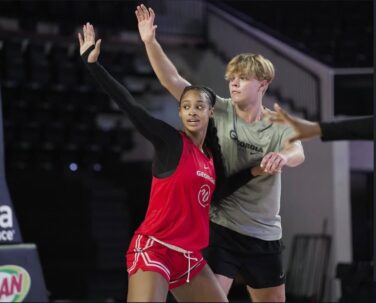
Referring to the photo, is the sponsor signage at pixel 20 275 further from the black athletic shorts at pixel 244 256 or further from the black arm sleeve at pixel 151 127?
the black arm sleeve at pixel 151 127

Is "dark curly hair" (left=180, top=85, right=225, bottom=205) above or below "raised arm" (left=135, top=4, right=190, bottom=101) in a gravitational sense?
below

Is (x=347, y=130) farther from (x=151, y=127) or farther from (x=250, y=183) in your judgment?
(x=250, y=183)

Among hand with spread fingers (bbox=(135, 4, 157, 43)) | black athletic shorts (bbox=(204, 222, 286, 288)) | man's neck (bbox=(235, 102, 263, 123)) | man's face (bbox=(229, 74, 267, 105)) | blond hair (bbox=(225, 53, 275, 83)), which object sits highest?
hand with spread fingers (bbox=(135, 4, 157, 43))

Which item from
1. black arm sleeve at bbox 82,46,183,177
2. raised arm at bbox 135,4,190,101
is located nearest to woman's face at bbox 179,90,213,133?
black arm sleeve at bbox 82,46,183,177

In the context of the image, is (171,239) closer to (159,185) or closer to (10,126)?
(159,185)

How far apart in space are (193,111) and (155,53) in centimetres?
65

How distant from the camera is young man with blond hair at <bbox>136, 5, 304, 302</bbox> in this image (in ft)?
16.3

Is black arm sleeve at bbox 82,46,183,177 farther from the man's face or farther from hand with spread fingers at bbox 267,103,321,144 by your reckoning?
hand with spread fingers at bbox 267,103,321,144

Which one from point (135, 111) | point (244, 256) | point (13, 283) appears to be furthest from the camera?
point (13, 283)

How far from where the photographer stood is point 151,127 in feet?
14.3

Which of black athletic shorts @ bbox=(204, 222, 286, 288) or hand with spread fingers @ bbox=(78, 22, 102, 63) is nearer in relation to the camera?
hand with spread fingers @ bbox=(78, 22, 102, 63)

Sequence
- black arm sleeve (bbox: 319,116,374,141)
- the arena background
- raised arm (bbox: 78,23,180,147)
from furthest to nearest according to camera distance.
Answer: the arena background → raised arm (bbox: 78,23,180,147) → black arm sleeve (bbox: 319,116,374,141)

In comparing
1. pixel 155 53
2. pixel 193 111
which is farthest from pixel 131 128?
pixel 193 111

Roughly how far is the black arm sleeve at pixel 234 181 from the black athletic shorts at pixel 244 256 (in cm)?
24
